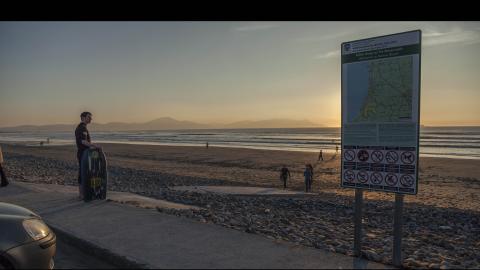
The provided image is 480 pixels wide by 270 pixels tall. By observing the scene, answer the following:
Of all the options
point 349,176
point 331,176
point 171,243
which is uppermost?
point 349,176

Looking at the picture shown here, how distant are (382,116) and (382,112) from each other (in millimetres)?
49

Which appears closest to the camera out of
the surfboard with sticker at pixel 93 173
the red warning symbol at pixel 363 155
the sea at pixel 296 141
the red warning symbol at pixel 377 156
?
the red warning symbol at pixel 377 156

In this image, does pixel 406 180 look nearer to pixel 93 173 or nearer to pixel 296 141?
pixel 93 173

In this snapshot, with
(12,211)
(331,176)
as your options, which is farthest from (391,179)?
(331,176)

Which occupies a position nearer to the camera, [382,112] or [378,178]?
[382,112]

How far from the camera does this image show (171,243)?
5.79 meters

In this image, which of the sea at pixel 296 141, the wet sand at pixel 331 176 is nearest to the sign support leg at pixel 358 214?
the wet sand at pixel 331 176

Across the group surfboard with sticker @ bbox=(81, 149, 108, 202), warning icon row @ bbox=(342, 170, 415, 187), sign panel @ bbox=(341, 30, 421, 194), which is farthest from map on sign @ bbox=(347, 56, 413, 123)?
surfboard with sticker @ bbox=(81, 149, 108, 202)

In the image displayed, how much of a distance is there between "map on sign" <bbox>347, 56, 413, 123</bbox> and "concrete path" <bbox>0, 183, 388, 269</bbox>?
1.80 metres

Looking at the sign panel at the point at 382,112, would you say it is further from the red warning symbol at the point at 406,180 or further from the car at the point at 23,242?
the car at the point at 23,242

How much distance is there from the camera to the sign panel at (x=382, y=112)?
16.2ft

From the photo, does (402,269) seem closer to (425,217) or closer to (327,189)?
(425,217)

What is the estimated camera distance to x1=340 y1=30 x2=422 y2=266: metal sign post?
494 cm

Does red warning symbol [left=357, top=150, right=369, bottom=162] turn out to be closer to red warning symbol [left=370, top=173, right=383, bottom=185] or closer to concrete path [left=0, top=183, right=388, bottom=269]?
red warning symbol [left=370, top=173, right=383, bottom=185]
